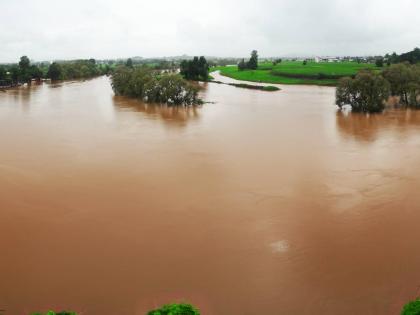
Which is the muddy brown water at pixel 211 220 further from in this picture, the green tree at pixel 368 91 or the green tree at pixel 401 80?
the green tree at pixel 401 80

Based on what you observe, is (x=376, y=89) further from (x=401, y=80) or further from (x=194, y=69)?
(x=194, y=69)

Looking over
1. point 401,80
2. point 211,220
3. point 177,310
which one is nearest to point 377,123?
point 401,80

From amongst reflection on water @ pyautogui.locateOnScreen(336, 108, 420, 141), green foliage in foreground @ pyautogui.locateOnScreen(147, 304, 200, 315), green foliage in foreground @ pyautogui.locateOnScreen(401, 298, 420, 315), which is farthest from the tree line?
green foliage in foreground @ pyautogui.locateOnScreen(401, 298, 420, 315)

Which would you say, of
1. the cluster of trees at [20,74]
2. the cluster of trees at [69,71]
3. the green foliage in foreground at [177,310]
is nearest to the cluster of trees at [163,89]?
the cluster of trees at [20,74]

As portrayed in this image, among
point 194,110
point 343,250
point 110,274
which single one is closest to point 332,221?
point 343,250

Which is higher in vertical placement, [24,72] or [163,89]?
A: [24,72]
